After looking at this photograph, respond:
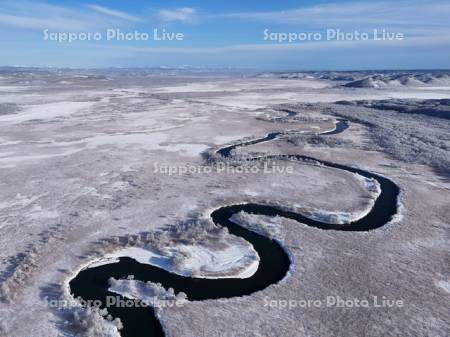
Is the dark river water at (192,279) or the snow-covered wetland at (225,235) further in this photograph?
the dark river water at (192,279)

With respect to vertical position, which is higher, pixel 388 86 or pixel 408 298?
pixel 388 86

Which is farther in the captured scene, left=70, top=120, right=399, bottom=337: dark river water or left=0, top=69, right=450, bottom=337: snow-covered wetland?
left=70, top=120, right=399, bottom=337: dark river water

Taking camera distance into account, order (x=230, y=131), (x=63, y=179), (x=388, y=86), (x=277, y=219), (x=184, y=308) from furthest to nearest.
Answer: (x=388, y=86)
(x=230, y=131)
(x=63, y=179)
(x=277, y=219)
(x=184, y=308)

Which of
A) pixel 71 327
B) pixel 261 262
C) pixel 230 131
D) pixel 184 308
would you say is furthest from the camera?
pixel 230 131

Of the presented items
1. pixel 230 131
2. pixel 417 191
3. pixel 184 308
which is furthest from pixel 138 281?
pixel 230 131

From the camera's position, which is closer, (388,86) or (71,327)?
(71,327)

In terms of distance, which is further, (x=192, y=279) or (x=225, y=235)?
(x=225, y=235)

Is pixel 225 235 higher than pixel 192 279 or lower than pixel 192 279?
higher

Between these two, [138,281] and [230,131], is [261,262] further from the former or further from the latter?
[230,131]
